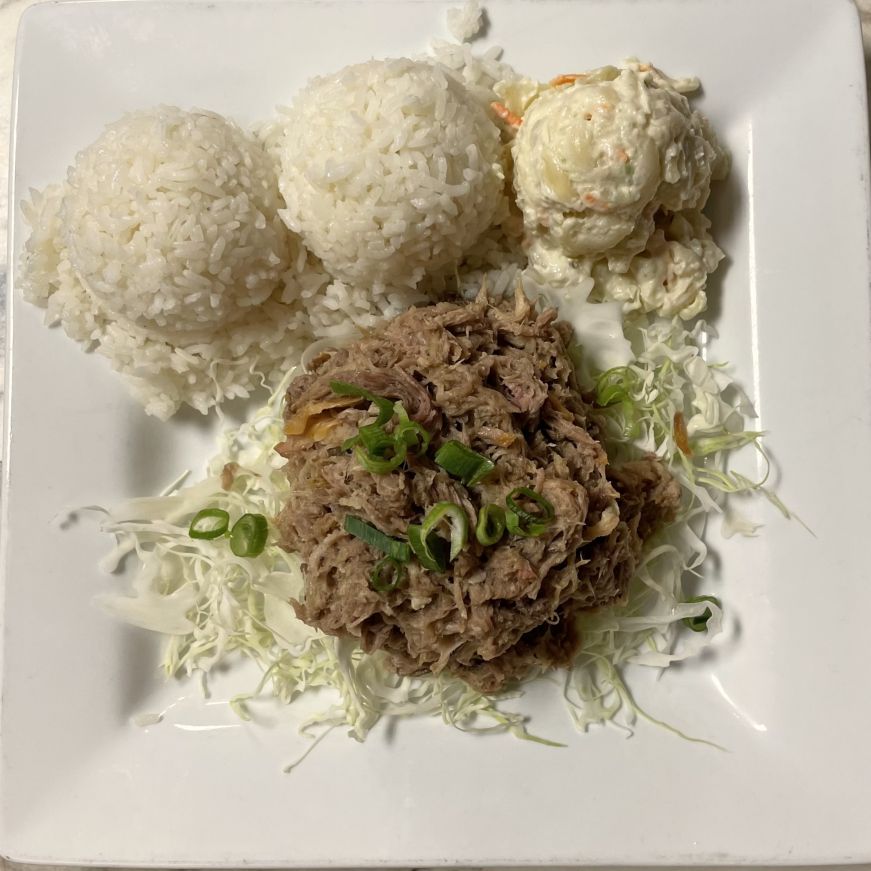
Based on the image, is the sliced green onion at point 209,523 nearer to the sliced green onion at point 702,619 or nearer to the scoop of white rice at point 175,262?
the scoop of white rice at point 175,262

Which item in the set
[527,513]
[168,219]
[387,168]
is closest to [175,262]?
[168,219]

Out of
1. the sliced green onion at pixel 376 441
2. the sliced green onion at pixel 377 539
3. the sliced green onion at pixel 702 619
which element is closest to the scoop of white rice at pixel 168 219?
the sliced green onion at pixel 376 441

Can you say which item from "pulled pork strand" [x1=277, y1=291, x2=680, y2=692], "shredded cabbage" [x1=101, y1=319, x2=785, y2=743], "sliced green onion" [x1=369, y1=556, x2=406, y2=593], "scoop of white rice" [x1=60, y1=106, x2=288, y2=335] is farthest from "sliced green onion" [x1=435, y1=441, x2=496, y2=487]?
"scoop of white rice" [x1=60, y1=106, x2=288, y2=335]

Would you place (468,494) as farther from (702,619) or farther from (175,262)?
(175,262)

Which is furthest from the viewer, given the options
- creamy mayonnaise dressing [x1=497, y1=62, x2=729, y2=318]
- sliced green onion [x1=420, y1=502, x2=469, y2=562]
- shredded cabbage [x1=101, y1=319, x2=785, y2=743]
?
shredded cabbage [x1=101, y1=319, x2=785, y2=743]

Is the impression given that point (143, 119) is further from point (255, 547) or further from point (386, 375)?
point (255, 547)

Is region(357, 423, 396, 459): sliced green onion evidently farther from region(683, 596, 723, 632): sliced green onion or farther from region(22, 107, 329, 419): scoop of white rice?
region(683, 596, 723, 632): sliced green onion

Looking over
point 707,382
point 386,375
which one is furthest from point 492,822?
point 707,382
